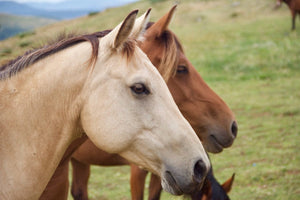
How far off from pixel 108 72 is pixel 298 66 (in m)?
12.1

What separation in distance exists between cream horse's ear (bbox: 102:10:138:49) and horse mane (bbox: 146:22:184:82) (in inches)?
43.8

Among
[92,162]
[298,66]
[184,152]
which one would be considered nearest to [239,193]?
[92,162]

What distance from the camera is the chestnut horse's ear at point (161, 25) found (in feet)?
10.4

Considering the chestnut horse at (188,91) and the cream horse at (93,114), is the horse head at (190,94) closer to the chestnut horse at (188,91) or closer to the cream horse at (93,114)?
the chestnut horse at (188,91)

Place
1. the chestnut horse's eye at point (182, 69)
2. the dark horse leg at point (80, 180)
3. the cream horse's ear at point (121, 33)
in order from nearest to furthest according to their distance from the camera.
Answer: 1. the cream horse's ear at point (121, 33)
2. the chestnut horse's eye at point (182, 69)
3. the dark horse leg at point (80, 180)

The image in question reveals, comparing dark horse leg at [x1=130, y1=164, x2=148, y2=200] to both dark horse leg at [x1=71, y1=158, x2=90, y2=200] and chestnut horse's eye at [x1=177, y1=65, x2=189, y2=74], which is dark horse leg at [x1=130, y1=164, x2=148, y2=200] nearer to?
dark horse leg at [x1=71, y1=158, x2=90, y2=200]

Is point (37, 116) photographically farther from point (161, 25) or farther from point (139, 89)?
point (161, 25)

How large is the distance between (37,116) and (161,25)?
1.53 metres

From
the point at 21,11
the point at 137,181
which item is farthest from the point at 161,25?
the point at 21,11

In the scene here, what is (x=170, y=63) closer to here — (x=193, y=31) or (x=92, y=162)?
(x=92, y=162)

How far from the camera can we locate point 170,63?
3188mm

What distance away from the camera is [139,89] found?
6.72ft

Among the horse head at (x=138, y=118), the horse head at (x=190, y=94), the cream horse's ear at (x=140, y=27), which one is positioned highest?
the cream horse's ear at (x=140, y=27)

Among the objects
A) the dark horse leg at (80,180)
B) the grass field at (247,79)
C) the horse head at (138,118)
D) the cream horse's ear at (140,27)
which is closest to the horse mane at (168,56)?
the grass field at (247,79)
